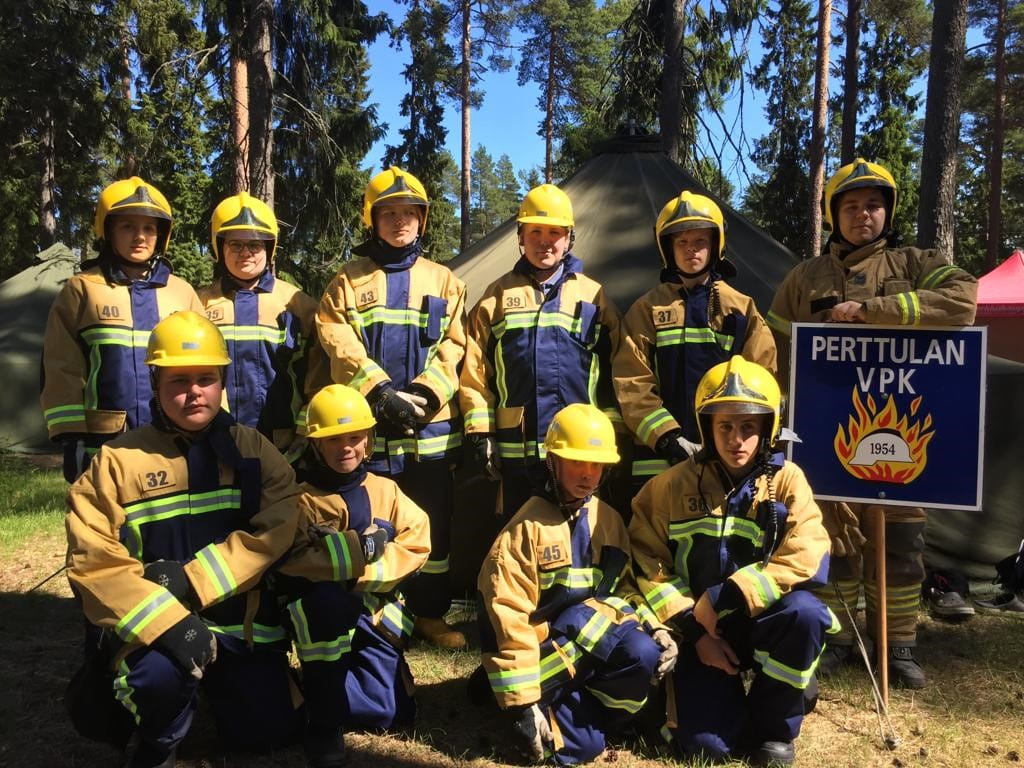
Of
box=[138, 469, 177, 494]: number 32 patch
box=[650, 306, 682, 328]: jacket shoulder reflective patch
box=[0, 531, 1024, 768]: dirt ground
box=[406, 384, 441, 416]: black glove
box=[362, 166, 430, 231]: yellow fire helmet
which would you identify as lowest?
box=[0, 531, 1024, 768]: dirt ground

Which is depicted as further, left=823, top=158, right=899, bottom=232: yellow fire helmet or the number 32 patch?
left=823, top=158, right=899, bottom=232: yellow fire helmet

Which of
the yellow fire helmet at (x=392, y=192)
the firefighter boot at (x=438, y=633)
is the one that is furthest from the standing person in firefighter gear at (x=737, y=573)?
the yellow fire helmet at (x=392, y=192)

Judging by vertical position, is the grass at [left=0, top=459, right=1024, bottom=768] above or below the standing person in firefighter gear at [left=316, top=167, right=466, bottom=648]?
below

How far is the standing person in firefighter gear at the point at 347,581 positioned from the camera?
2939 millimetres

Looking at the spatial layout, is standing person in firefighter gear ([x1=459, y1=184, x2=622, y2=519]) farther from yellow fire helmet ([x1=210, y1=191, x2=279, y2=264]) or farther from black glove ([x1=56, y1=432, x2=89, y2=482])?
black glove ([x1=56, y1=432, x2=89, y2=482])

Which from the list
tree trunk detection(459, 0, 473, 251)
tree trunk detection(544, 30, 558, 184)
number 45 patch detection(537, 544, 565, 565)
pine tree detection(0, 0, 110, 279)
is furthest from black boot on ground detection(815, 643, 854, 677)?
tree trunk detection(544, 30, 558, 184)

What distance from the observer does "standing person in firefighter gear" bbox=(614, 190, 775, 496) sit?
3803 millimetres

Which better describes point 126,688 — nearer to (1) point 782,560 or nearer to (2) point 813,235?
(1) point 782,560

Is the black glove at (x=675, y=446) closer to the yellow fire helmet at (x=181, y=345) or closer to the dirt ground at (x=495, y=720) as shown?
the dirt ground at (x=495, y=720)

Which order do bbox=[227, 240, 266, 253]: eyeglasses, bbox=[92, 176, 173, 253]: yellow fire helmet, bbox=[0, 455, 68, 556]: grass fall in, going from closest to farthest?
bbox=[92, 176, 173, 253]: yellow fire helmet
bbox=[227, 240, 266, 253]: eyeglasses
bbox=[0, 455, 68, 556]: grass

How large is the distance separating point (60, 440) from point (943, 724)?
409cm

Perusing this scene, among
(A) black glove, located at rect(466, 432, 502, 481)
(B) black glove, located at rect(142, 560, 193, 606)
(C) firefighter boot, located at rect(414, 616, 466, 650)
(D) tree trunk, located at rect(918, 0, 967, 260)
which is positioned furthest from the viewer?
(D) tree trunk, located at rect(918, 0, 967, 260)

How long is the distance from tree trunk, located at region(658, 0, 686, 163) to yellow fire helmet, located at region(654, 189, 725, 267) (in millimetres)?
4686

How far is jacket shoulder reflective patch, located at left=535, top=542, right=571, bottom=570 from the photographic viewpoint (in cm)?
313
